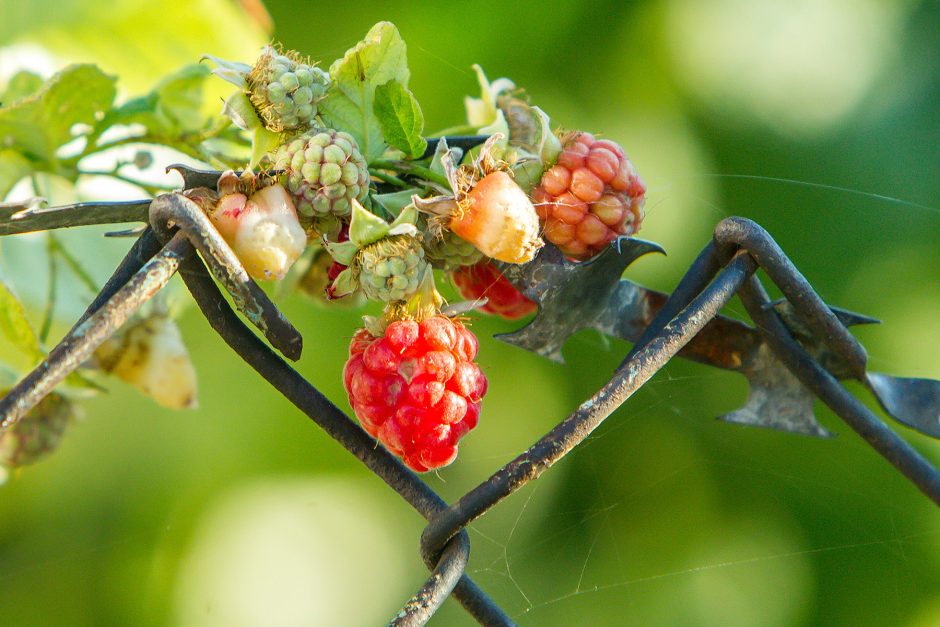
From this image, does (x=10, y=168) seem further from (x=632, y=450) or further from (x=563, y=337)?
(x=632, y=450)

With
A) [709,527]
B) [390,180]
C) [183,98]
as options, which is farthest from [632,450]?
[390,180]

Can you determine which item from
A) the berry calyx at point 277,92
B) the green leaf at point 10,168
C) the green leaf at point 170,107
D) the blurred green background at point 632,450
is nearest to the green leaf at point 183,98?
the green leaf at point 170,107

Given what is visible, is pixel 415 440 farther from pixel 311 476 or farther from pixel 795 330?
pixel 311 476

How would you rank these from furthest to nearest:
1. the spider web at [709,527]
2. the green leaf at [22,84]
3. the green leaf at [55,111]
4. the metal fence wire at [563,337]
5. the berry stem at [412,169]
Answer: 1. the spider web at [709,527]
2. the green leaf at [22,84]
3. the green leaf at [55,111]
4. the berry stem at [412,169]
5. the metal fence wire at [563,337]

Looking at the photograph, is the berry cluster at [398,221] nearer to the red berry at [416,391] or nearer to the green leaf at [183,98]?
the red berry at [416,391]

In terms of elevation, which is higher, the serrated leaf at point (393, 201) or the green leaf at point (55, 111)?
the serrated leaf at point (393, 201)

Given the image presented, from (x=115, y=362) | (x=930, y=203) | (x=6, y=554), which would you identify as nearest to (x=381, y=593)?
(x=6, y=554)

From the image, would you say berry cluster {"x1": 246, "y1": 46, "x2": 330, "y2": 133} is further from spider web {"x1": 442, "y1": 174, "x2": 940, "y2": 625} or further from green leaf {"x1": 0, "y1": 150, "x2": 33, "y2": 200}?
spider web {"x1": 442, "y1": 174, "x2": 940, "y2": 625}

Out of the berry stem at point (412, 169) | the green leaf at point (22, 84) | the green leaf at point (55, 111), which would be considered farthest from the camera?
the green leaf at point (22, 84)
